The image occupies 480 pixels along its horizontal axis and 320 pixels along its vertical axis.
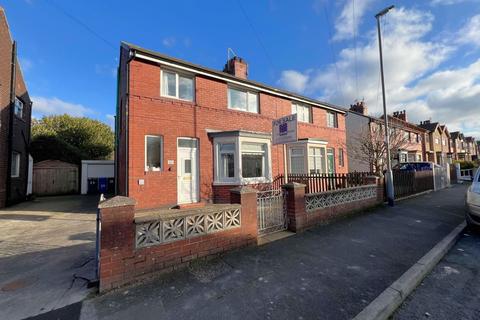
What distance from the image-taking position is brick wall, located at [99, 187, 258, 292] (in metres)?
3.24

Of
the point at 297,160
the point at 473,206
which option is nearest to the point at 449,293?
the point at 473,206

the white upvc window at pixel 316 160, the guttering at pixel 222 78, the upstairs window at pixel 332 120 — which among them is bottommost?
the white upvc window at pixel 316 160

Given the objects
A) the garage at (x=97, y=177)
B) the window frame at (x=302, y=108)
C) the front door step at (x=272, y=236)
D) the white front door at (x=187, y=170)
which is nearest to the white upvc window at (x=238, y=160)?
the white front door at (x=187, y=170)

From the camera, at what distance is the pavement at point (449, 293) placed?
281 cm

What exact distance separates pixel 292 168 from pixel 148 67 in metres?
9.43

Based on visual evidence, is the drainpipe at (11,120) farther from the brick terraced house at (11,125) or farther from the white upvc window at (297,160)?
the white upvc window at (297,160)

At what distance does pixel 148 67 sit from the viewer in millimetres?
8938

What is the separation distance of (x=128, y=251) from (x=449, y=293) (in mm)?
4635

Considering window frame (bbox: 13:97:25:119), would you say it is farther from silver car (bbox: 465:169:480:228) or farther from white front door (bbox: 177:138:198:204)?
silver car (bbox: 465:169:480:228)

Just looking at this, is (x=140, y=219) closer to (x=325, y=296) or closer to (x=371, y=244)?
(x=325, y=296)

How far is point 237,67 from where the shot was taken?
12.6m

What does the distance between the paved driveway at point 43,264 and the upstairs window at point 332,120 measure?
Result: 15.6 metres

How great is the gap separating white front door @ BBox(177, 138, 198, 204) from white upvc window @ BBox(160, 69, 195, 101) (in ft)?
6.28

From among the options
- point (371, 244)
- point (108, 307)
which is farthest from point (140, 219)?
point (371, 244)
